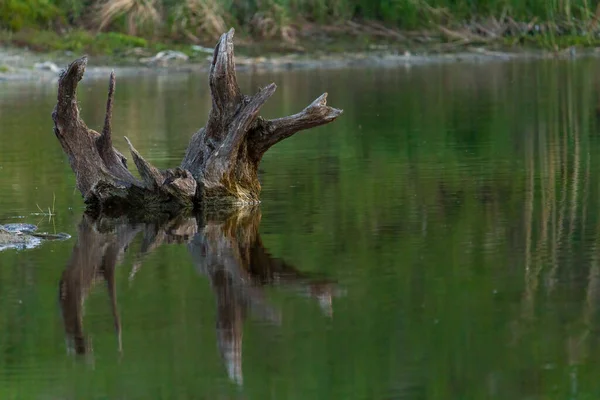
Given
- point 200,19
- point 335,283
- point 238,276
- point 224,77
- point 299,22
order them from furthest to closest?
point 299,22 → point 200,19 → point 224,77 → point 238,276 → point 335,283

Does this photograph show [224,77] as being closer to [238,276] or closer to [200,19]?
[238,276]

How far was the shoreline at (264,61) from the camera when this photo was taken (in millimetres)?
34594

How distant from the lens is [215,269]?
32.1 feet

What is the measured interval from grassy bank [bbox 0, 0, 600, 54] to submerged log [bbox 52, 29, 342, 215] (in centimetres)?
2501

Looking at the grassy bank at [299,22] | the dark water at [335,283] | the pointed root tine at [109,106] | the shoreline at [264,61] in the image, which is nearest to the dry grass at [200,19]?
the grassy bank at [299,22]

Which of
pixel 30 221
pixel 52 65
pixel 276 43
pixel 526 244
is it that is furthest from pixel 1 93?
pixel 526 244

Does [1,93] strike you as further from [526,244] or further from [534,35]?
[526,244]

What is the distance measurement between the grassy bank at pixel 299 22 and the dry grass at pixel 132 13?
25 millimetres

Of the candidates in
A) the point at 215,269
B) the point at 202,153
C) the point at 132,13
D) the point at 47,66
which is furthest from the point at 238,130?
the point at 132,13

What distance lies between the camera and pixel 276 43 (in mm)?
39469

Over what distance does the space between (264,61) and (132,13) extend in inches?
154

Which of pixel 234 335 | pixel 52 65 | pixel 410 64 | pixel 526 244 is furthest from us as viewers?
pixel 410 64

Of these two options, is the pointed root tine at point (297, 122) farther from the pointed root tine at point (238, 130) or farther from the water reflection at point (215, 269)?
the water reflection at point (215, 269)

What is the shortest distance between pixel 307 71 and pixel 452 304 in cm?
2754
